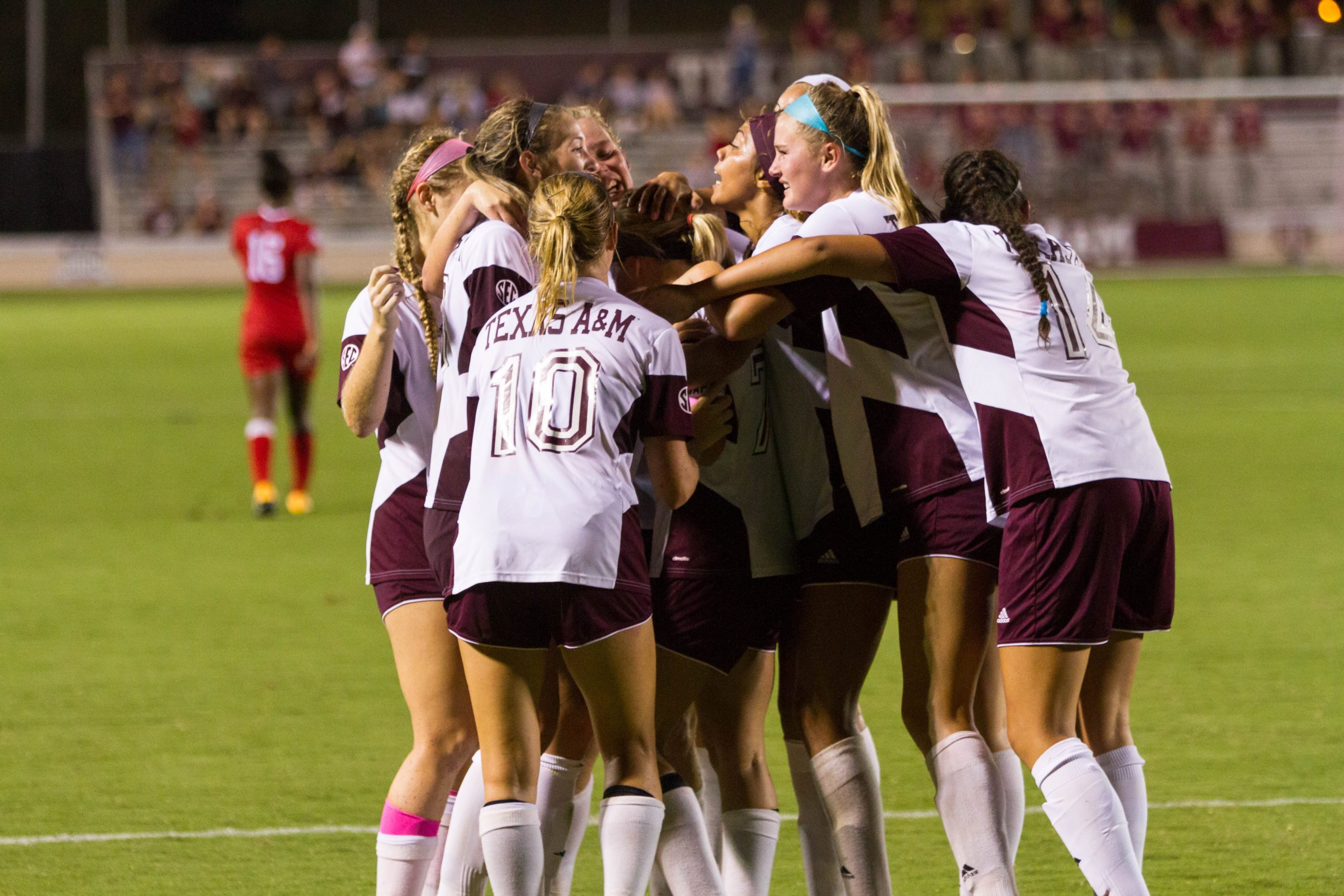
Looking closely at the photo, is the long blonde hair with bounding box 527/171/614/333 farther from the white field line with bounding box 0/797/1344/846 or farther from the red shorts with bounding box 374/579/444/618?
the white field line with bounding box 0/797/1344/846

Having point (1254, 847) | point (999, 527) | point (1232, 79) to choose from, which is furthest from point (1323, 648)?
Result: point (1232, 79)

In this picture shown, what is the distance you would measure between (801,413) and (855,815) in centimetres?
A: 93

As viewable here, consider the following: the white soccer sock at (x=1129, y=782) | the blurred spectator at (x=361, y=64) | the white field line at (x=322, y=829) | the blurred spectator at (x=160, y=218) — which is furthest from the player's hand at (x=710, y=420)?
the blurred spectator at (x=361, y=64)

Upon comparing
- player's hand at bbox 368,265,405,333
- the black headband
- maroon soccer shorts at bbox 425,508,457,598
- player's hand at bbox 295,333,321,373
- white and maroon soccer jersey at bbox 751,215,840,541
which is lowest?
player's hand at bbox 295,333,321,373

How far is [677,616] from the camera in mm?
3711

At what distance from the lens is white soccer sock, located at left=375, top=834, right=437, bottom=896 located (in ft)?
12.0

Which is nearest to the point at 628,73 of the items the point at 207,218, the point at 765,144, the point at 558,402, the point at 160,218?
the point at 207,218

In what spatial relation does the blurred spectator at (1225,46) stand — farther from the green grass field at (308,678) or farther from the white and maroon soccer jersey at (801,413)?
the white and maroon soccer jersey at (801,413)

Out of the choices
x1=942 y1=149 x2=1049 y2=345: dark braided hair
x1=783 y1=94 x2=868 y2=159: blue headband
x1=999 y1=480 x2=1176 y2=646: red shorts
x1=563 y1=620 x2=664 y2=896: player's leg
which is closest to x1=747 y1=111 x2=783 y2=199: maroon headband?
x1=783 y1=94 x2=868 y2=159: blue headband

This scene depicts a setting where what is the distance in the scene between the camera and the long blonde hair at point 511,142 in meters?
3.92

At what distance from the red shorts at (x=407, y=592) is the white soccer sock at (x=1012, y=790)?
4.44 ft

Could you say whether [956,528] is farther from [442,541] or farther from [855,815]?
[442,541]

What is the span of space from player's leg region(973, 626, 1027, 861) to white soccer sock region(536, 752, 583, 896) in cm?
98

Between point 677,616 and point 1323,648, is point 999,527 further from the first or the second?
point 1323,648
